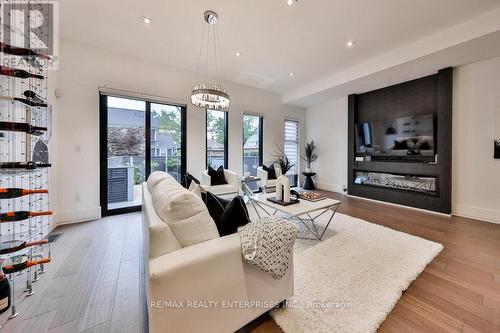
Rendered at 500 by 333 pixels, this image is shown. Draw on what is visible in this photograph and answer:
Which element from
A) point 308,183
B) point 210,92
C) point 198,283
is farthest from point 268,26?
point 308,183

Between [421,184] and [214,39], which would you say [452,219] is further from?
[214,39]

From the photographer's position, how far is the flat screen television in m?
3.91

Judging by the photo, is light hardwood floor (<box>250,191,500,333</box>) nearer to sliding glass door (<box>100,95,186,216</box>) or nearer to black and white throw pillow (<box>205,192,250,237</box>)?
black and white throw pillow (<box>205,192,250,237</box>)

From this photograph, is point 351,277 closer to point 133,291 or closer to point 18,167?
point 133,291

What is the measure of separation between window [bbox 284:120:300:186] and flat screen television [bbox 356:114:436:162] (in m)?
1.93

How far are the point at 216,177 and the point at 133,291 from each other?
2605 mm

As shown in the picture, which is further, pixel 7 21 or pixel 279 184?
pixel 279 184

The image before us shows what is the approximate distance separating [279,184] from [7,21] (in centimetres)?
306

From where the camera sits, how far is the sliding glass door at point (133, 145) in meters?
3.62

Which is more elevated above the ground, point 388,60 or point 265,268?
point 388,60

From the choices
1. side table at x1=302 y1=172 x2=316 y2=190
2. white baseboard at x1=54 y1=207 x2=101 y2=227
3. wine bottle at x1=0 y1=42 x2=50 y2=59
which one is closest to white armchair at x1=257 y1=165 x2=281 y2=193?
side table at x1=302 y1=172 x2=316 y2=190

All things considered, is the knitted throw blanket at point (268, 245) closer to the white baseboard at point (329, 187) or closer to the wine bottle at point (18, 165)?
the wine bottle at point (18, 165)

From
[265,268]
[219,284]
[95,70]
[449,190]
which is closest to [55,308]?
[219,284]

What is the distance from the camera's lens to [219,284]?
3.66 ft
